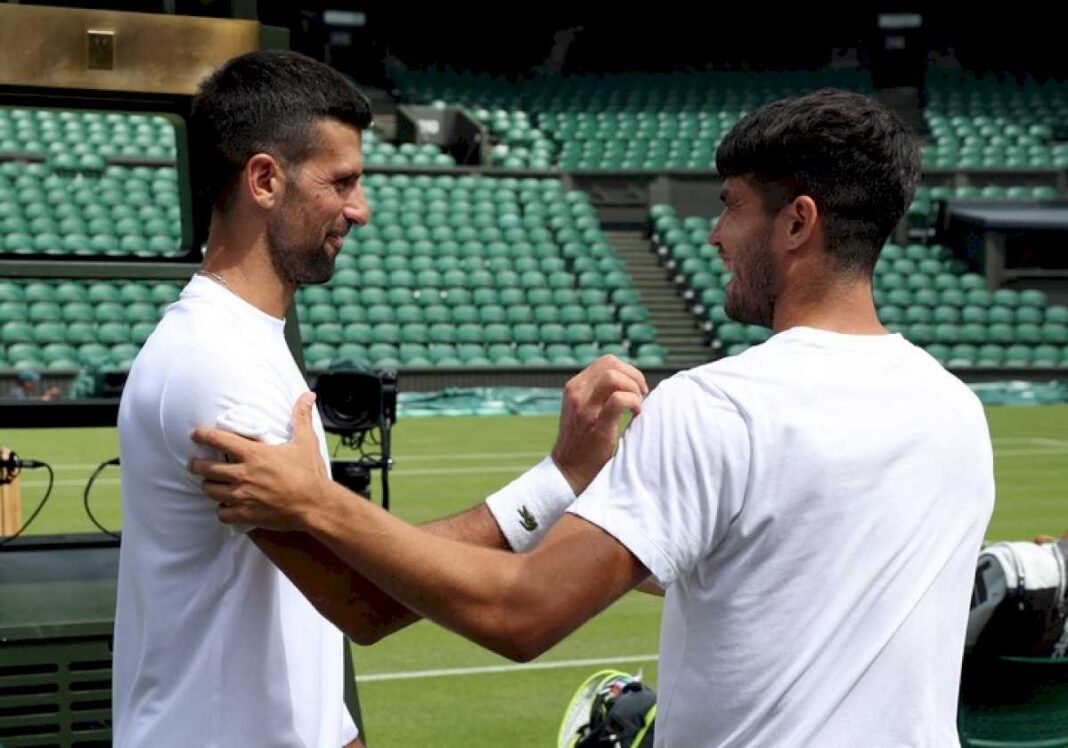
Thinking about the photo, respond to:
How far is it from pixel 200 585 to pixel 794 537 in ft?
2.89

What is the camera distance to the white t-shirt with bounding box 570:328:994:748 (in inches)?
74.5

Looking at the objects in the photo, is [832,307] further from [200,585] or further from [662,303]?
[662,303]

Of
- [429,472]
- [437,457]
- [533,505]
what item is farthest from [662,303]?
[533,505]

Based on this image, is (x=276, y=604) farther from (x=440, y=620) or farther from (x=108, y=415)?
(x=108, y=415)

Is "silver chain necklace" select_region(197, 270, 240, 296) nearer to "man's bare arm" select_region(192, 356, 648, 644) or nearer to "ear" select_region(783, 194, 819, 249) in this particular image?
"man's bare arm" select_region(192, 356, 648, 644)

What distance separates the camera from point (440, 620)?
6.63ft

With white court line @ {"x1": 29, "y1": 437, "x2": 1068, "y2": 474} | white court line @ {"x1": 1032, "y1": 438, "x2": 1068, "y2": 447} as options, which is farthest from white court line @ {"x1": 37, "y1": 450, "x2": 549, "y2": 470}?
white court line @ {"x1": 1032, "y1": 438, "x2": 1068, "y2": 447}

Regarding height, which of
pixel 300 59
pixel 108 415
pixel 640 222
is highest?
pixel 300 59

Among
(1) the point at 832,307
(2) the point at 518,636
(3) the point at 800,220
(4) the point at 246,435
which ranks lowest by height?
(2) the point at 518,636

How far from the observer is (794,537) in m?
1.93

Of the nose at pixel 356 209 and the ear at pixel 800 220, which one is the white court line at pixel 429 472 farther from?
the ear at pixel 800 220

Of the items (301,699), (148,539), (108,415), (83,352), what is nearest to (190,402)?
(148,539)

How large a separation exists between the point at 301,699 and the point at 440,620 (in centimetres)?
38

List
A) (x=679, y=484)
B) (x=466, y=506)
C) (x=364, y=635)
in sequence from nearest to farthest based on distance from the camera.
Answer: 1. (x=679, y=484)
2. (x=364, y=635)
3. (x=466, y=506)
